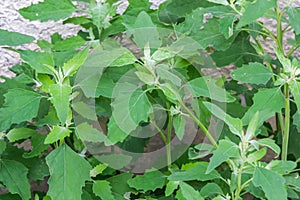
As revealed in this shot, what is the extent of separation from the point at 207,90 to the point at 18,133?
0.31 m

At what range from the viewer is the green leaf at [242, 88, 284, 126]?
83cm

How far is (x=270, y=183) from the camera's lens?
0.71 metres

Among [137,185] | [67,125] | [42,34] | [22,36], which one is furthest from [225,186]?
[42,34]

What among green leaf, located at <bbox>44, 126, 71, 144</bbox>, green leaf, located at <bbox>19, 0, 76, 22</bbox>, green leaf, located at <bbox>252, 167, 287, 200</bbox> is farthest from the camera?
green leaf, located at <bbox>19, 0, 76, 22</bbox>

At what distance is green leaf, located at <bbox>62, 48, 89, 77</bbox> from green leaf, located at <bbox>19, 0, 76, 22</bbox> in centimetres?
14

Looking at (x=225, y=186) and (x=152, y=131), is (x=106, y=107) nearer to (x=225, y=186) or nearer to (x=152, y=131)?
(x=152, y=131)

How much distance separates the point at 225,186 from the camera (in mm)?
897

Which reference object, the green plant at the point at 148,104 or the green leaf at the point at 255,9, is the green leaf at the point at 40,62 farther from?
the green leaf at the point at 255,9

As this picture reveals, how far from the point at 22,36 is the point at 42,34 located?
45 cm

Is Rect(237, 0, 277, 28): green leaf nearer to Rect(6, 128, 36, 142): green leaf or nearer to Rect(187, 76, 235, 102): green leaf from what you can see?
Rect(187, 76, 235, 102): green leaf

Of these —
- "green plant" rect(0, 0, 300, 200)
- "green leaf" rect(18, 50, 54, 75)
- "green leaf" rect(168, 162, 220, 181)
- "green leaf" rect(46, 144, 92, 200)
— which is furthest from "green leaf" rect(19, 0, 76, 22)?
"green leaf" rect(168, 162, 220, 181)

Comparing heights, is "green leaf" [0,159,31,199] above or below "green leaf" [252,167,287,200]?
below

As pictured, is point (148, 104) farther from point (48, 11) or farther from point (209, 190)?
point (48, 11)

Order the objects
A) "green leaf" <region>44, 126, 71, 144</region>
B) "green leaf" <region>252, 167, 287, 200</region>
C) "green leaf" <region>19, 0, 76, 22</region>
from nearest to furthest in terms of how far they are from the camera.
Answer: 1. "green leaf" <region>252, 167, 287, 200</region>
2. "green leaf" <region>44, 126, 71, 144</region>
3. "green leaf" <region>19, 0, 76, 22</region>
